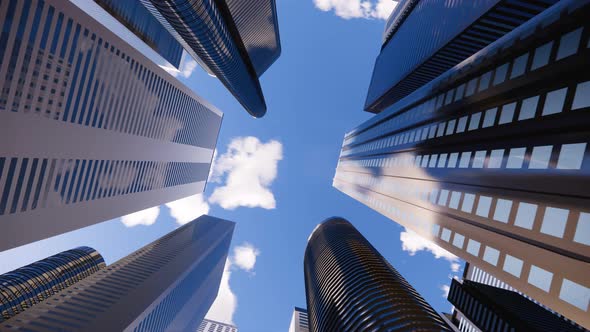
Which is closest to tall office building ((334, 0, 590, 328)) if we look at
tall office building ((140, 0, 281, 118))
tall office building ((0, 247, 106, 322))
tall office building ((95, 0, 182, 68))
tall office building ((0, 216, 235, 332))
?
tall office building ((140, 0, 281, 118))

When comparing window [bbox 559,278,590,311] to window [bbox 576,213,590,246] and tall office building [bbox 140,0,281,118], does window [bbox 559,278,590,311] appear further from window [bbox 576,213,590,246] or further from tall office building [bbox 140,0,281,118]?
tall office building [bbox 140,0,281,118]

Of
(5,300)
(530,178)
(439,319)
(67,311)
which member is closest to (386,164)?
(439,319)

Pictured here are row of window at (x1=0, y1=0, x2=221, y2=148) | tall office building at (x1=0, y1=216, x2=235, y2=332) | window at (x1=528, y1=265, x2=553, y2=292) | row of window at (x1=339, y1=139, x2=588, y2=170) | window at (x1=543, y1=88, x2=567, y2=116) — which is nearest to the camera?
window at (x1=528, y1=265, x2=553, y2=292)

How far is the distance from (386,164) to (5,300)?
134 meters

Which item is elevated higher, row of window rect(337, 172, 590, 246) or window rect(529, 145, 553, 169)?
window rect(529, 145, 553, 169)

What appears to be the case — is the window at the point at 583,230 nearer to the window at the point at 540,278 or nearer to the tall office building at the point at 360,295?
the window at the point at 540,278

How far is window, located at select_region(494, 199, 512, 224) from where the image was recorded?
3133 cm

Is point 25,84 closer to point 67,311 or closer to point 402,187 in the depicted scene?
point 402,187

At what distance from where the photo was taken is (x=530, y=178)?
29.1m

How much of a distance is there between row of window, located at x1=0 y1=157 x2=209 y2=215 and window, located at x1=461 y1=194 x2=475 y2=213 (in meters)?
61.6

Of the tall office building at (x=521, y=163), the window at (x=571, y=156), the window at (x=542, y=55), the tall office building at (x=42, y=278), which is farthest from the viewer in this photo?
the tall office building at (x=42, y=278)

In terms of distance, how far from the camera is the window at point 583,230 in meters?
22.4

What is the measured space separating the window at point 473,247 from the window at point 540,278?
26.4 feet

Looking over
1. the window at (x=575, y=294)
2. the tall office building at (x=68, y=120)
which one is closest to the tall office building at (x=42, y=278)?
the tall office building at (x=68, y=120)
